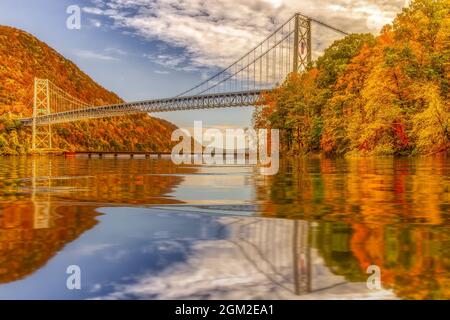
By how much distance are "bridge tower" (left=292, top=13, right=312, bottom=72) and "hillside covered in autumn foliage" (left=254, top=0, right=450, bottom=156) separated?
62.5ft

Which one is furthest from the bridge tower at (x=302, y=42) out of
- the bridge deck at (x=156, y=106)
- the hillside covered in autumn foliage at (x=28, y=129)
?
the hillside covered in autumn foliage at (x=28, y=129)

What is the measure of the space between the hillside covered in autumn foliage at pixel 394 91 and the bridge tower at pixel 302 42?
19.0m

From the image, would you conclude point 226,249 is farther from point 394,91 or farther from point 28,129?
point 28,129

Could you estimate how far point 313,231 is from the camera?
16.7 ft

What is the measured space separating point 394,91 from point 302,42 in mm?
38923

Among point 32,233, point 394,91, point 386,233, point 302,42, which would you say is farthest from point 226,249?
point 302,42

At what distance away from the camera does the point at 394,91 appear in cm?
3766

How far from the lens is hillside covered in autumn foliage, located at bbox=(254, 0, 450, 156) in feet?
108

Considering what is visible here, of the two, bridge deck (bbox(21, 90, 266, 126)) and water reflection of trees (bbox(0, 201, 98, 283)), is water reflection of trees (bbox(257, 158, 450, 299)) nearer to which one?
water reflection of trees (bbox(0, 201, 98, 283))

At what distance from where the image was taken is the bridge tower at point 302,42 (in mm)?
72000

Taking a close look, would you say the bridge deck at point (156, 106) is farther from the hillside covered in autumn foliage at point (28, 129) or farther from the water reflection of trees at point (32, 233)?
the water reflection of trees at point (32, 233)

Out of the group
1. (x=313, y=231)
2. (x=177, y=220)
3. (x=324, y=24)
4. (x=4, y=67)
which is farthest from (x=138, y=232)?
(x=4, y=67)
